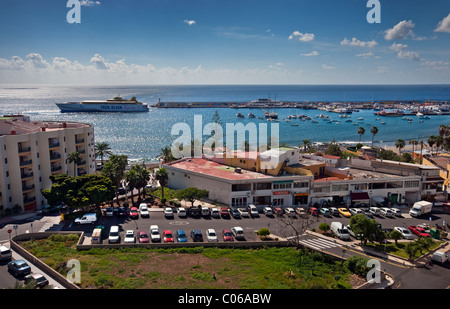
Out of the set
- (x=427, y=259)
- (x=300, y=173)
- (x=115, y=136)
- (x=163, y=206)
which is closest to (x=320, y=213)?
(x=300, y=173)

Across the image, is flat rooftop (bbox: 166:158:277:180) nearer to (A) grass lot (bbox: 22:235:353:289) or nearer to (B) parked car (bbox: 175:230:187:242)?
(B) parked car (bbox: 175:230:187:242)

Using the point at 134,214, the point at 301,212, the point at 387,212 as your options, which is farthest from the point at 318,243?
the point at 134,214

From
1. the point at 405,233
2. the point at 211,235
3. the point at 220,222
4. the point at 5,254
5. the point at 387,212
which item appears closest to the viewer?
the point at 5,254

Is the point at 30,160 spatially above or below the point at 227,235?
above

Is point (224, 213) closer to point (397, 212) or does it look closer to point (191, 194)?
point (191, 194)
